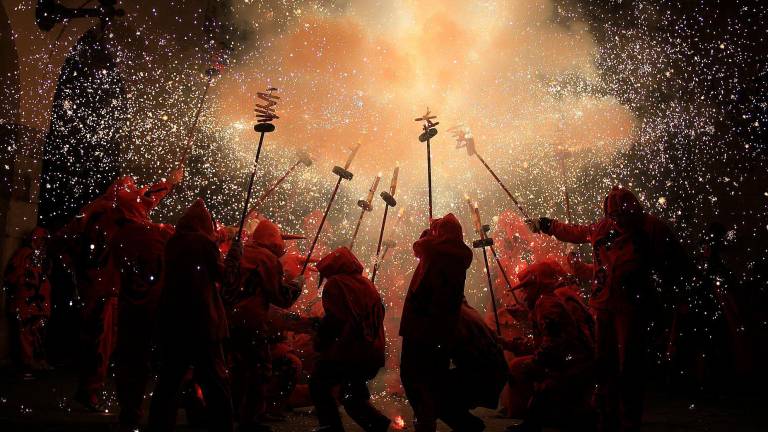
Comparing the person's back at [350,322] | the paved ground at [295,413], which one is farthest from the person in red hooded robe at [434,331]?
the paved ground at [295,413]

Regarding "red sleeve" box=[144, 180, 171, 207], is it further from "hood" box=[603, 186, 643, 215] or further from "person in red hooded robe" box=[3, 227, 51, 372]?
"hood" box=[603, 186, 643, 215]

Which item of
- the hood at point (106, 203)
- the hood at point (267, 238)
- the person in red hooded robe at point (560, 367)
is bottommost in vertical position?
the person in red hooded robe at point (560, 367)

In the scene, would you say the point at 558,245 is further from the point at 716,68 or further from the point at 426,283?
the point at 426,283

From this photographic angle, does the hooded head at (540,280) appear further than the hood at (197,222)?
Yes

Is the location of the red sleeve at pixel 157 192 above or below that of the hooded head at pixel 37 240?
above

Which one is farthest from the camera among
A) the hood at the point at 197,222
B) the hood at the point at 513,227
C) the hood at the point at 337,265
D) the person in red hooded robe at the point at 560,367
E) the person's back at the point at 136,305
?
the hood at the point at 513,227

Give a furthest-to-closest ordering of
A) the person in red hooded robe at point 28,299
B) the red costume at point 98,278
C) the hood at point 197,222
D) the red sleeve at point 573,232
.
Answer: the person in red hooded robe at point 28,299 < the red costume at point 98,278 < the red sleeve at point 573,232 < the hood at point 197,222

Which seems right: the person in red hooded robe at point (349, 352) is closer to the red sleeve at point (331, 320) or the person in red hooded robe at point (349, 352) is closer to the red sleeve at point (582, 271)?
the red sleeve at point (331, 320)

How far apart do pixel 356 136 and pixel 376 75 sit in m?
1.30

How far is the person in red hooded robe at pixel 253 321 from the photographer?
17.5ft

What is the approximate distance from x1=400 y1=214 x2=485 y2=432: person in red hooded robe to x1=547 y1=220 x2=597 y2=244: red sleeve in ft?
4.02

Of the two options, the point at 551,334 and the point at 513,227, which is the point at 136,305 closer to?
the point at 551,334

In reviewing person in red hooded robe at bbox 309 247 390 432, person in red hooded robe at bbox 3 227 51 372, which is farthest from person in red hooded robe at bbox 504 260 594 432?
person in red hooded robe at bbox 3 227 51 372

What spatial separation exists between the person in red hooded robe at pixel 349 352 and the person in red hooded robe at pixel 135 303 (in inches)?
56.8
